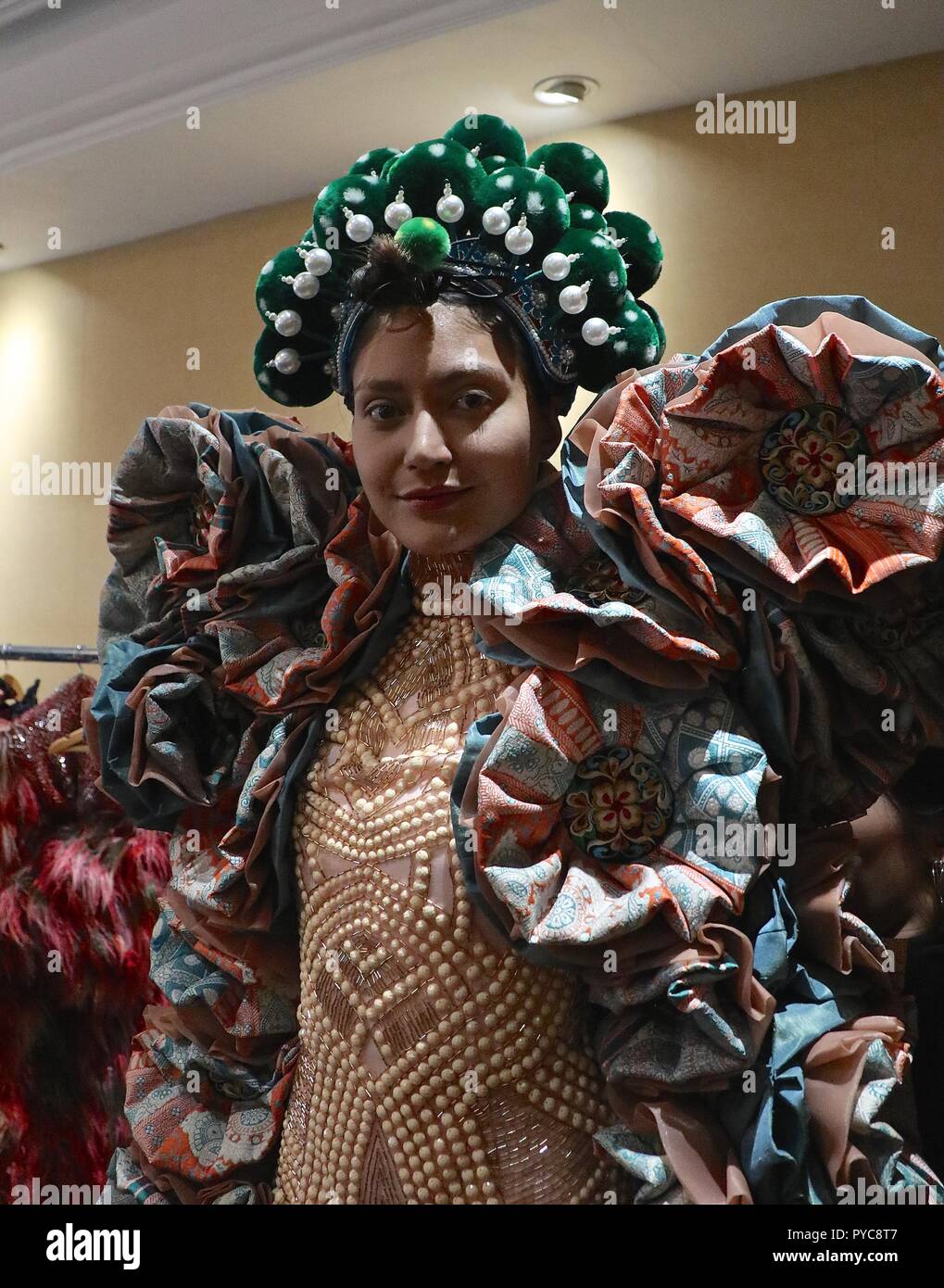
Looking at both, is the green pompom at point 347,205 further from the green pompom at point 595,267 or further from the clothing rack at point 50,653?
the clothing rack at point 50,653

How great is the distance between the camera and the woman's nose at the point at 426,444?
40.5 inches

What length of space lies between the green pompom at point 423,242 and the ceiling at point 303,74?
591 millimetres

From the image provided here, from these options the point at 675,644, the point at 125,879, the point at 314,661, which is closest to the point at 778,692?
the point at 675,644

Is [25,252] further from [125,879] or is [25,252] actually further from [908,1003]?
[908,1003]

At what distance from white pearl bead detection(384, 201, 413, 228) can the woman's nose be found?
0.47 feet

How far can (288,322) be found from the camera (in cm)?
113

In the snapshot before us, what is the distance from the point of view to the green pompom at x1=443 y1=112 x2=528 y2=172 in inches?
44.2

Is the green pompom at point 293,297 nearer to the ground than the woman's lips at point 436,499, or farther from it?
farther from it

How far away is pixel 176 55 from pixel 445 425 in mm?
950

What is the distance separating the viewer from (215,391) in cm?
198

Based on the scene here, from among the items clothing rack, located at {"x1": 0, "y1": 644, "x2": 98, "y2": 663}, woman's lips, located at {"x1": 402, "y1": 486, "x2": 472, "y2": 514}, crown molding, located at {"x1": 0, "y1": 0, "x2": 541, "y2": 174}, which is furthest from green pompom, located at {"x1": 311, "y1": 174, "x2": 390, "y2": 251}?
clothing rack, located at {"x1": 0, "y1": 644, "x2": 98, "y2": 663}

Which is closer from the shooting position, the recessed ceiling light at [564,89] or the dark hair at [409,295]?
the dark hair at [409,295]

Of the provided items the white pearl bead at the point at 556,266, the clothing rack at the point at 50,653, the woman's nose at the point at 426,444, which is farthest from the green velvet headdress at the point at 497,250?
the clothing rack at the point at 50,653

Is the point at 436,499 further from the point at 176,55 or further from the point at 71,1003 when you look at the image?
the point at 176,55
